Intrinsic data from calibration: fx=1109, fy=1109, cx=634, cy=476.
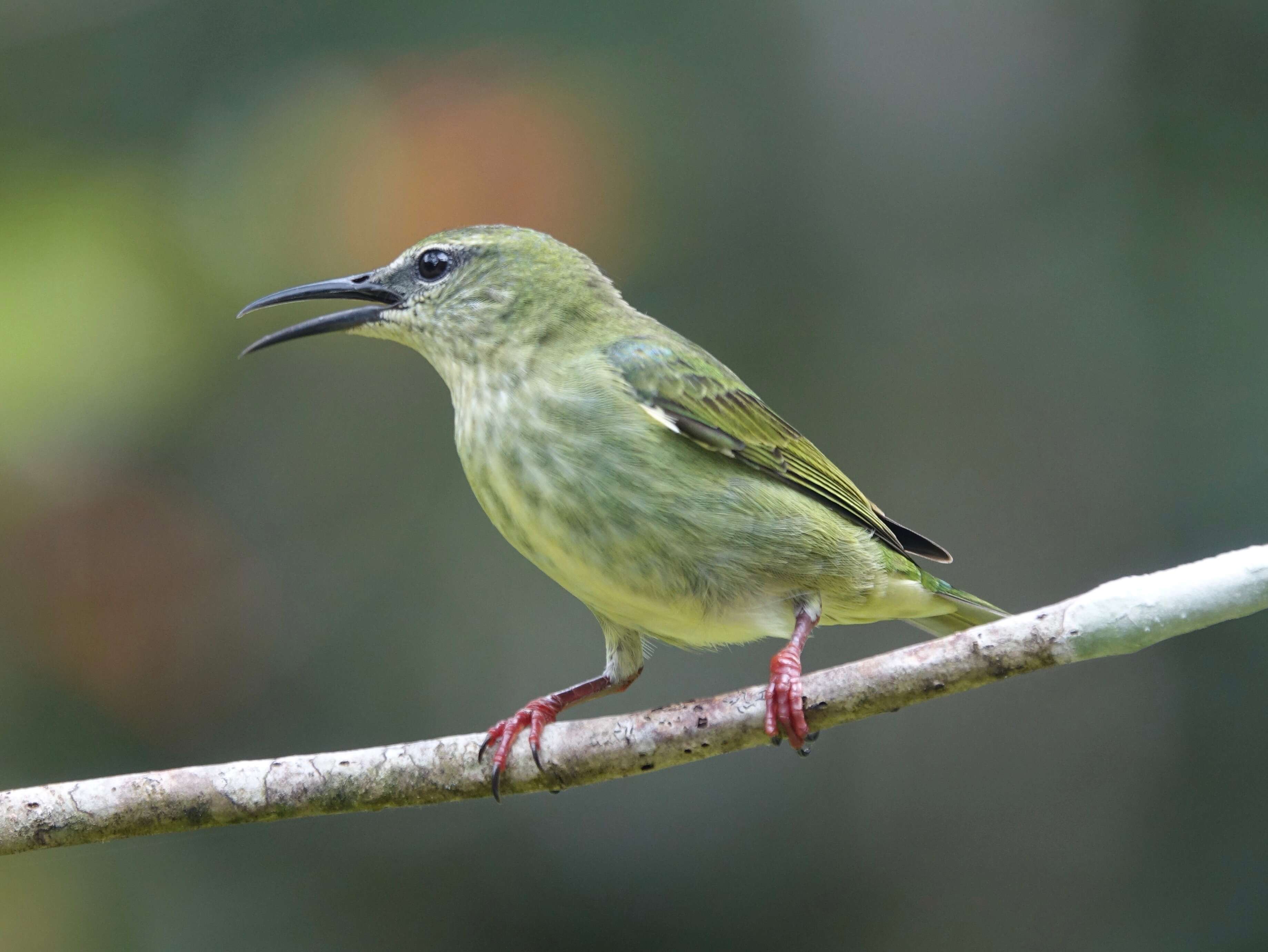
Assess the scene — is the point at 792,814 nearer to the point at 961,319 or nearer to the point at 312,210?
the point at 961,319

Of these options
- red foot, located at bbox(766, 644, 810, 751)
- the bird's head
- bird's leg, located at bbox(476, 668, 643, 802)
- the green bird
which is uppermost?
the bird's head

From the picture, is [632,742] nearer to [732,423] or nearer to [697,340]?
[732,423]

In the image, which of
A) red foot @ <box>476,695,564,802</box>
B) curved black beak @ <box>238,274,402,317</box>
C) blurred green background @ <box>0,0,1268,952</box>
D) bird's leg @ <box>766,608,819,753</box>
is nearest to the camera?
bird's leg @ <box>766,608,819,753</box>

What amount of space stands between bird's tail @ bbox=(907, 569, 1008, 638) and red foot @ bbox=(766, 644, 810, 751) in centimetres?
92

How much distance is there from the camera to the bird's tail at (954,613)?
370cm

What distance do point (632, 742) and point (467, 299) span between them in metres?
1.51

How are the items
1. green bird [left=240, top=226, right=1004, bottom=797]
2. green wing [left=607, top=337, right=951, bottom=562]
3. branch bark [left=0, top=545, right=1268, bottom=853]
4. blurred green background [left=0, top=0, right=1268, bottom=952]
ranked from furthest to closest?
blurred green background [left=0, top=0, right=1268, bottom=952] < green wing [left=607, top=337, right=951, bottom=562] < green bird [left=240, top=226, right=1004, bottom=797] < branch bark [left=0, top=545, right=1268, bottom=853]

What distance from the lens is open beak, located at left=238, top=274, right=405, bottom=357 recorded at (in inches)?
134

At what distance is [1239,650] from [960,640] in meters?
3.56

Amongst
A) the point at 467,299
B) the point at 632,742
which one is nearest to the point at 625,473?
the point at 632,742

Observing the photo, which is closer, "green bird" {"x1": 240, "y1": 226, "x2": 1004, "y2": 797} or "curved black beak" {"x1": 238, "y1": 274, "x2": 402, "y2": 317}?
"green bird" {"x1": 240, "y1": 226, "x2": 1004, "y2": 797}

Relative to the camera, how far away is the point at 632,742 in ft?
9.27

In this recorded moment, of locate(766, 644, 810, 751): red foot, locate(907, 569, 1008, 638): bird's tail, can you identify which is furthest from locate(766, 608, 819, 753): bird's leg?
locate(907, 569, 1008, 638): bird's tail

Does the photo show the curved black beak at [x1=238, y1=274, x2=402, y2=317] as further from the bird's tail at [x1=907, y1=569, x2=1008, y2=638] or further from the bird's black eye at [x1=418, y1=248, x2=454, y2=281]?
the bird's tail at [x1=907, y1=569, x2=1008, y2=638]
